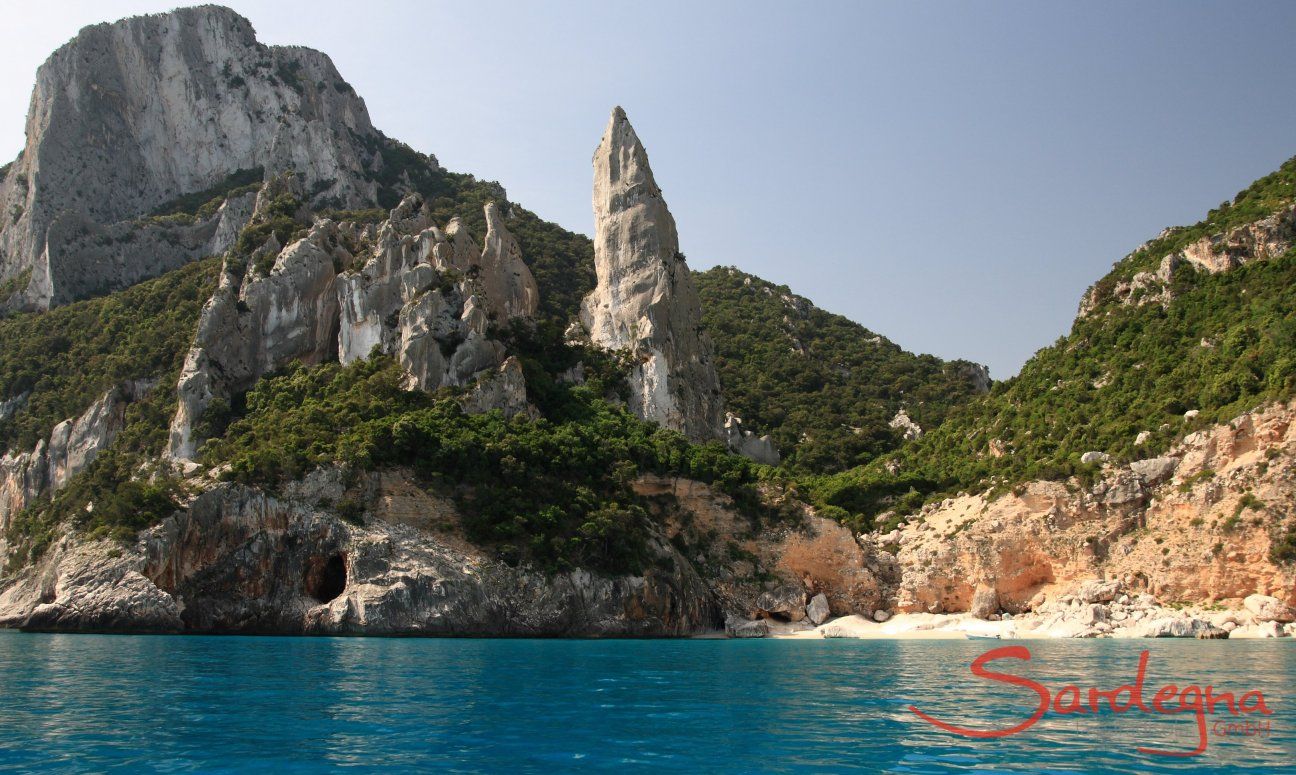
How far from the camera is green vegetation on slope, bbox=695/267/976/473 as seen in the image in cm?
7562

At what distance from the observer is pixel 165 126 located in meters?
95.1

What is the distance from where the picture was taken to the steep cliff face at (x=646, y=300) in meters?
67.2

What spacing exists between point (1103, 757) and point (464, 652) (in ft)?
75.0

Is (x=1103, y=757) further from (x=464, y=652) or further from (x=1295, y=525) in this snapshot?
(x=1295, y=525)

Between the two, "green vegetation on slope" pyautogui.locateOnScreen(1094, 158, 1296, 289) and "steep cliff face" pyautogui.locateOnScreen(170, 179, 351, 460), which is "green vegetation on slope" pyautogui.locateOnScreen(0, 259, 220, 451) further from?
"green vegetation on slope" pyautogui.locateOnScreen(1094, 158, 1296, 289)

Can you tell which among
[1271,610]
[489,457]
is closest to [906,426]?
[1271,610]

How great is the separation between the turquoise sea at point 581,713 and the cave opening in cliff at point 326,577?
11.9m

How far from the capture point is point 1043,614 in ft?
156

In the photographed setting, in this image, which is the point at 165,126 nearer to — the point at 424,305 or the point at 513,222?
the point at 513,222

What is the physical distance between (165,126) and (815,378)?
69070 millimetres

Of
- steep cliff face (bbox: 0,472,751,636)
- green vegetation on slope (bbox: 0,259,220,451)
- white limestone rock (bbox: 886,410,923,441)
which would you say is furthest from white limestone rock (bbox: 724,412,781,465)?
green vegetation on slope (bbox: 0,259,220,451)

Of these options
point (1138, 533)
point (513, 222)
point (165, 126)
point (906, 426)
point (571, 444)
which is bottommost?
point (1138, 533)

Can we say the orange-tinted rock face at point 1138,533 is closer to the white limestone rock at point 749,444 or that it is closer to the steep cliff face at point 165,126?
the white limestone rock at point 749,444

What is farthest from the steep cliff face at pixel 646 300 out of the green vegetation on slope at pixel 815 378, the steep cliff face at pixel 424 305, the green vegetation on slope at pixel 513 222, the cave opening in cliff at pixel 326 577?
the cave opening in cliff at pixel 326 577
